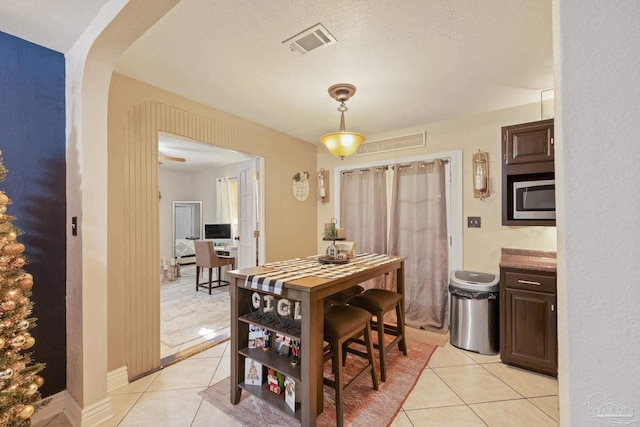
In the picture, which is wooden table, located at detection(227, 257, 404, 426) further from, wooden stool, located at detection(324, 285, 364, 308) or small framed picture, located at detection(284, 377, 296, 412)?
wooden stool, located at detection(324, 285, 364, 308)

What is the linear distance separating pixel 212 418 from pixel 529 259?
9.94 feet

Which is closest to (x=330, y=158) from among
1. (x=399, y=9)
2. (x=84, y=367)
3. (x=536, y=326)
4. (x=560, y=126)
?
(x=399, y=9)

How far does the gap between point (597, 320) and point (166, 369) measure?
2886mm

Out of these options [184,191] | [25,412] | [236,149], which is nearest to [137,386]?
[25,412]

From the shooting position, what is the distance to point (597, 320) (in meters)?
0.51

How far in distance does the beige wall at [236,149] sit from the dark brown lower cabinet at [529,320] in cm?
251

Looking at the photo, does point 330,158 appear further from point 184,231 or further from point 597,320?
point 184,231

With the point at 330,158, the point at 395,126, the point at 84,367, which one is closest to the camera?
the point at 84,367

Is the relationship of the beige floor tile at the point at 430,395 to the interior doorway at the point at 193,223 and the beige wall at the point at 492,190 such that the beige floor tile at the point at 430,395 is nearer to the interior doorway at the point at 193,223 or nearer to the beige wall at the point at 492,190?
the beige wall at the point at 492,190

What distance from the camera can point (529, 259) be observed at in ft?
8.87

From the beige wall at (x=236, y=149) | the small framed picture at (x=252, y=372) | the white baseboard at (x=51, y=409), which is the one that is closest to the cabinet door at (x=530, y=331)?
the small framed picture at (x=252, y=372)

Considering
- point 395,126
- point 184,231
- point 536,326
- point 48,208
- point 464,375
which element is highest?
point 395,126

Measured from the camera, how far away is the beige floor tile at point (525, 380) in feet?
6.84

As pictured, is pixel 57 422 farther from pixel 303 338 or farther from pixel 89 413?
pixel 303 338
